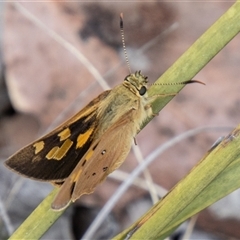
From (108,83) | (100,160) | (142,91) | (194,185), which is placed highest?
(108,83)

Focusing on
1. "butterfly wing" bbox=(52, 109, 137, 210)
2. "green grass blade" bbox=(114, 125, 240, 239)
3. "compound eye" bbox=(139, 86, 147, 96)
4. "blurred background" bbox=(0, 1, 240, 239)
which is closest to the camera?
"green grass blade" bbox=(114, 125, 240, 239)

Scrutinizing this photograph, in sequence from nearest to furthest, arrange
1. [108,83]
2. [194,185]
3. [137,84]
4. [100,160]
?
[194,185] < [100,160] < [137,84] < [108,83]

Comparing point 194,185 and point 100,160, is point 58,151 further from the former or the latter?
point 194,185

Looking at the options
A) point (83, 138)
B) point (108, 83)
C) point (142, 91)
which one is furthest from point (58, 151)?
point (108, 83)

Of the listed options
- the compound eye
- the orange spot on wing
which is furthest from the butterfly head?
the orange spot on wing

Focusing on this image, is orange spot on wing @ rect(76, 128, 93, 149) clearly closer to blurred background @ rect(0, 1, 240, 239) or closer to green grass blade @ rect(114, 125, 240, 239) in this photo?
green grass blade @ rect(114, 125, 240, 239)

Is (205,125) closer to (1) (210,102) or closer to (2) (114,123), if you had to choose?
(1) (210,102)
